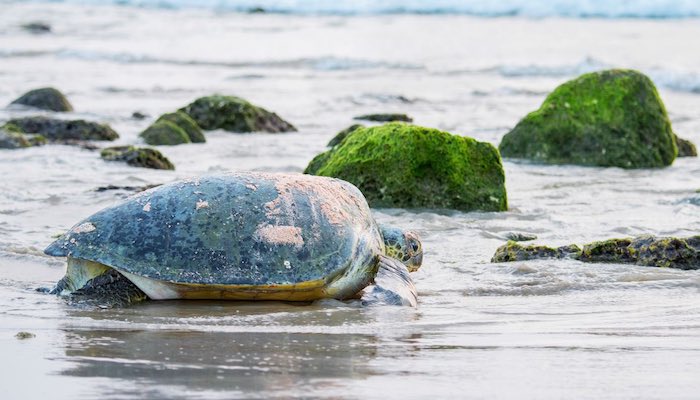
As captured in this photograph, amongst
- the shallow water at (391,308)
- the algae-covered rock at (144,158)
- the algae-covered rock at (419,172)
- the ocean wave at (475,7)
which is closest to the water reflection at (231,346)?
the shallow water at (391,308)

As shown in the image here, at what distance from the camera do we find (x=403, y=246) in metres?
6.00

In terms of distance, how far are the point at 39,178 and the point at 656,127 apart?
5.78 meters

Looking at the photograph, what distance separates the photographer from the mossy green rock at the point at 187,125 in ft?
39.0

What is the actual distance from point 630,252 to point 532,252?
0.54 metres

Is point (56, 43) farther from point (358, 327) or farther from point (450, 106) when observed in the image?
point (358, 327)

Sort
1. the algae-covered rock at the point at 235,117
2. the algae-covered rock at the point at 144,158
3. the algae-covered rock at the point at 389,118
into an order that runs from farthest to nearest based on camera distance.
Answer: the algae-covered rock at the point at 389,118
the algae-covered rock at the point at 235,117
the algae-covered rock at the point at 144,158

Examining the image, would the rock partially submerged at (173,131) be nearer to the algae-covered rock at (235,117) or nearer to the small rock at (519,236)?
the algae-covered rock at (235,117)

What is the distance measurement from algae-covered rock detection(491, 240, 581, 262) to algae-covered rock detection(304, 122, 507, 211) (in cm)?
177

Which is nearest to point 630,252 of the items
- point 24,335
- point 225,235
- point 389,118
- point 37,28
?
point 225,235

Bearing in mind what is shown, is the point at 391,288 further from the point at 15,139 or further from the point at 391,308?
the point at 15,139

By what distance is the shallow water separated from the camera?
12.5 ft

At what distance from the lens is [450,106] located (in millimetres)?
15570

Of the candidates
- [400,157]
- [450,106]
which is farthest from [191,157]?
[450,106]

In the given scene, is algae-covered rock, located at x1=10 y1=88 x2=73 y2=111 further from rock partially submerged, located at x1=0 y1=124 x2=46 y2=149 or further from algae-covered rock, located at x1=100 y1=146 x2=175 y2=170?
algae-covered rock, located at x1=100 y1=146 x2=175 y2=170
